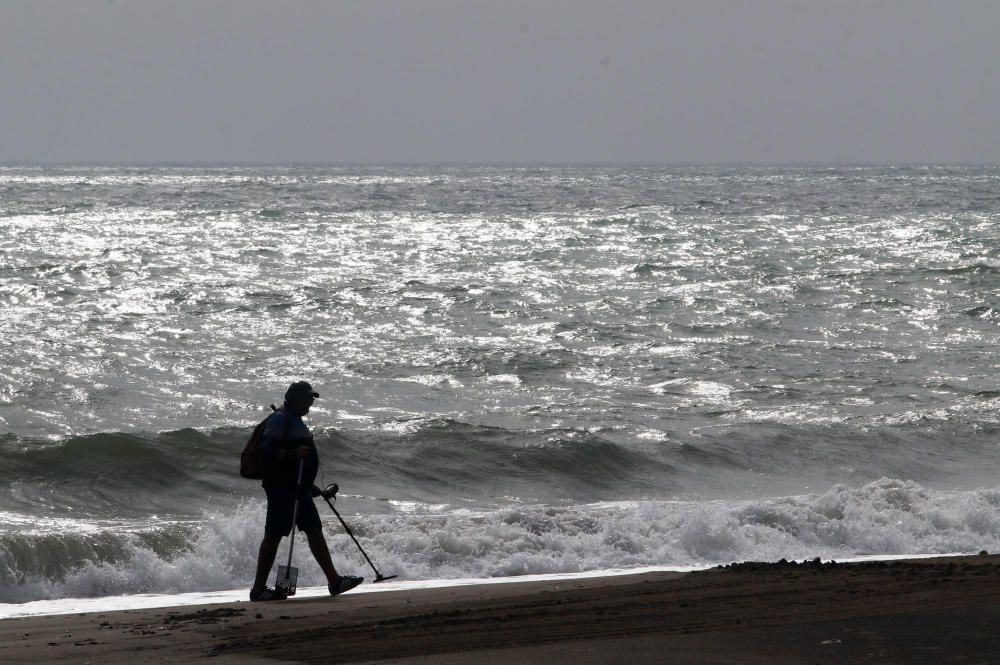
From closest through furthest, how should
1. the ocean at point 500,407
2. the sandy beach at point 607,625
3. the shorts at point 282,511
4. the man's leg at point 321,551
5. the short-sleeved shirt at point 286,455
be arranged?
1. the sandy beach at point 607,625
2. the short-sleeved shirt at point 286,455
3. the shorts at point 282,511
4. the man's leg at point 321,551
5. the ocean at point 500,407

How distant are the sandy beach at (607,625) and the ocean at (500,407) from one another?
184 centimetres

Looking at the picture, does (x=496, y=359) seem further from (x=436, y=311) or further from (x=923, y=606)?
(x=923, y=606)

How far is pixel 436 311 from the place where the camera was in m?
25.1

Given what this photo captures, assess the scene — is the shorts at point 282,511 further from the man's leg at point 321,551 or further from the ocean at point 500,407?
the ocean at point 500,407

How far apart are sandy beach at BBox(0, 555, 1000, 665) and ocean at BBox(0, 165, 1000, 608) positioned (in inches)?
72.3

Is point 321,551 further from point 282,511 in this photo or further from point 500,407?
point 500,407

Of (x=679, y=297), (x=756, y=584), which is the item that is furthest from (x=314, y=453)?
(x=679, y=297)

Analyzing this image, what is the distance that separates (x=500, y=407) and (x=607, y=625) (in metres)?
9.84

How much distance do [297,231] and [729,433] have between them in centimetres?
3168

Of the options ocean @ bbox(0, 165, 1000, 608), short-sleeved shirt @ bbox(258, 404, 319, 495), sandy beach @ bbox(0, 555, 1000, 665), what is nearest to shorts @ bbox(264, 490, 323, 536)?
short-sleeved shirt @ bbox(258, 404, 319, 495)

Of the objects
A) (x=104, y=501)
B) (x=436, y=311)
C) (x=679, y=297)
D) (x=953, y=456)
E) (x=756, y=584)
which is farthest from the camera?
(x=679, y=297)

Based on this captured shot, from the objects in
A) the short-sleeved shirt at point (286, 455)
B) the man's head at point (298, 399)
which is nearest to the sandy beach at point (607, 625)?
the short-sleeved shirt at point (286, 455)

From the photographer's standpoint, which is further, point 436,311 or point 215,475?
point 436,311

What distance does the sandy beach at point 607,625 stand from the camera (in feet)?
21.7
